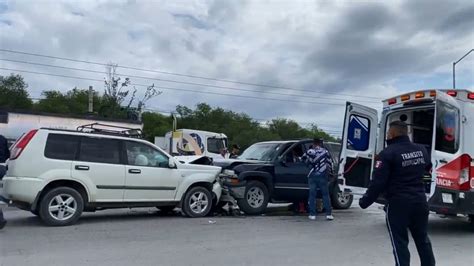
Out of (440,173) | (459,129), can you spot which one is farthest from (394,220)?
(459,129)

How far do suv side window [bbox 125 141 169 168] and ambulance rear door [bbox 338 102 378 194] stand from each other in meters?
3.70

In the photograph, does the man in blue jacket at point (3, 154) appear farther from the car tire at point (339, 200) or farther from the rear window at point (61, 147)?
the car tire at point (339, 200)

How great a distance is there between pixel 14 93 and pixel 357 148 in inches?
2380

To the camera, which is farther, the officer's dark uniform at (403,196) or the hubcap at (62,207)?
the hubcap at (62,207)

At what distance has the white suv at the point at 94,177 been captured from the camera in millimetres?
8602

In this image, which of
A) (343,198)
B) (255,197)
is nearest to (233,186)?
(255,197)

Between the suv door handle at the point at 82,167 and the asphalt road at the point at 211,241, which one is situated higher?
the suv door handle at the point at 82,167

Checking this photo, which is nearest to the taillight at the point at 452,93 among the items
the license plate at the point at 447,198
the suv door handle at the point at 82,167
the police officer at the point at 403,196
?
the license plate at the point at 447,198

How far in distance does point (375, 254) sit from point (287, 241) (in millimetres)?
1481

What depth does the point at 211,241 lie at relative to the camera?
25.4 feet

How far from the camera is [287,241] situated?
7.93 metres

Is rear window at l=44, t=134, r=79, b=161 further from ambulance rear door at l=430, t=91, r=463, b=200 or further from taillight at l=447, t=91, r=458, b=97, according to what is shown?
taillight at l=447, t=91, r=458, b=97

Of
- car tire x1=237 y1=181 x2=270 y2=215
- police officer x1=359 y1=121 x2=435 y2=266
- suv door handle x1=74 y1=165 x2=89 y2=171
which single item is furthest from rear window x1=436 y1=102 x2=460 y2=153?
suv door handle x1=74 y1=165 x2=89 y2=171

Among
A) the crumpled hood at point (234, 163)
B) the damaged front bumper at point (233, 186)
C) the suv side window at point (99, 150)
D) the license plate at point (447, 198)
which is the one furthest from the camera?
the crumpled hood at point (234, 163)
